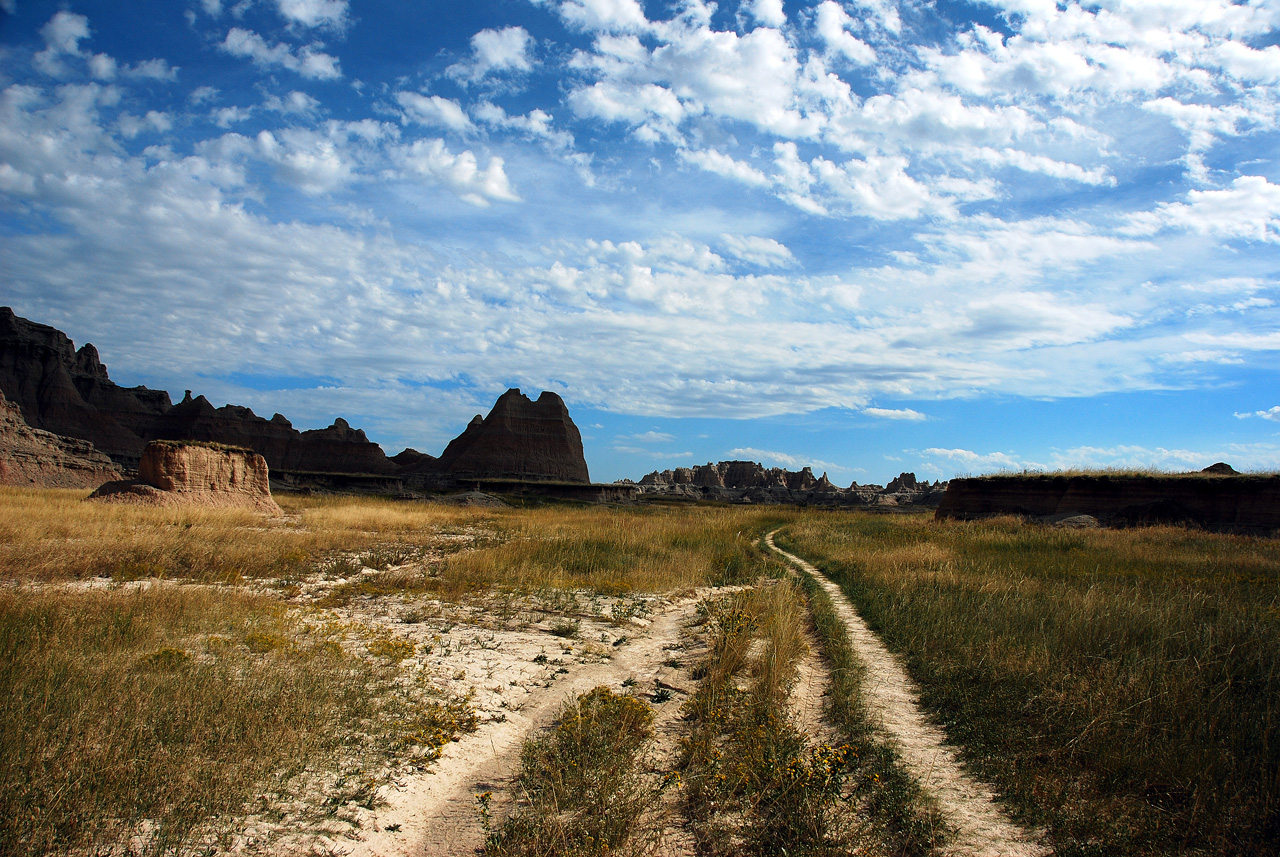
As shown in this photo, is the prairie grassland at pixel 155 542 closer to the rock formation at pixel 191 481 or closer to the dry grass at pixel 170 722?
the rock formation at pixel 191 481

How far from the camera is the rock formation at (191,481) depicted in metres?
20.7

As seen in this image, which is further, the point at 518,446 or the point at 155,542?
the point at 518,446

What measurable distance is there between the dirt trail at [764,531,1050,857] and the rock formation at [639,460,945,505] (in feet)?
228

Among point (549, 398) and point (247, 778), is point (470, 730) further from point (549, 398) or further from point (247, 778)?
point (549, 398)

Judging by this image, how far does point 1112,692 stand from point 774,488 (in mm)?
101881

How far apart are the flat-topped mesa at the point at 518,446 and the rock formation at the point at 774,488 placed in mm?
14143

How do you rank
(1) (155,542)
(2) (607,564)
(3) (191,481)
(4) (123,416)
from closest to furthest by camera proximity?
1. (1) (155,542)
2. (2) (607,564)
3. (3) (191,481)
4. (4) (123,416)

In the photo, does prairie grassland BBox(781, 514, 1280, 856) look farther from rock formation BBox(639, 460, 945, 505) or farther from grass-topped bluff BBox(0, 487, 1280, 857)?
rock formation BBox(639, 460, 945, 505)

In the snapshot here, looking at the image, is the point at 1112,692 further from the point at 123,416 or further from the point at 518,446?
the point at 123,416

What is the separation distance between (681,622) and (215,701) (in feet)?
21.9

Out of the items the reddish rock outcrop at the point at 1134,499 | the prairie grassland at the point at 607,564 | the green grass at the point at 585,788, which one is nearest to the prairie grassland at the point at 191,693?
the prairie grassland at the point at 607,564

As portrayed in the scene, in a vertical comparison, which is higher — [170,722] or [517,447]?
[517,447]

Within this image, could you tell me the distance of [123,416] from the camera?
72938mm

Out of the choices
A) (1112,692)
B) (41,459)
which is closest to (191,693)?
(1112,692)
